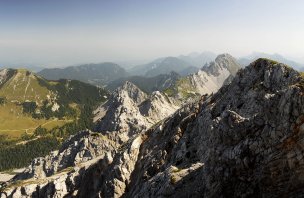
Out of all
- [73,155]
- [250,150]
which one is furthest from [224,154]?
[73,155]

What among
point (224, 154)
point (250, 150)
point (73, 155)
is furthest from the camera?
point (73, 155)

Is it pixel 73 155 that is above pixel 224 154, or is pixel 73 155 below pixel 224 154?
below

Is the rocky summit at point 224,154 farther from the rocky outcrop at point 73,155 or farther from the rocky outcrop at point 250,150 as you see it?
the rocky outcrop at point 73,155

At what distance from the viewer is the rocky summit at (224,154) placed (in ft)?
106

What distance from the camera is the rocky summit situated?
3219 cm

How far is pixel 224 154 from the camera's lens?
3872cm

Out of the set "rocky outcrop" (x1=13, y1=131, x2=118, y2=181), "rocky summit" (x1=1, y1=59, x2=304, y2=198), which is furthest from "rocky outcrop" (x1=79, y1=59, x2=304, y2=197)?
"rocky outcrop" (x1=13, y1=131, x2=118, y2=181)

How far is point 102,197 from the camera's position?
8219cm

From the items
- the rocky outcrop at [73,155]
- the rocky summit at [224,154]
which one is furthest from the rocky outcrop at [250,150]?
the rocky outcrop at [73,155]

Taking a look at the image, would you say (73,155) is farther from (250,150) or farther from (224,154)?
(250,150)

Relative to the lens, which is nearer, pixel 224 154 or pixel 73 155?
pixel 224 154

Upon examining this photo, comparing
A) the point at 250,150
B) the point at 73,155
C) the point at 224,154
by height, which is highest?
the point at 250,150

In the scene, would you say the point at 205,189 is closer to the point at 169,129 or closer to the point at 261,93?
the point at 261,93

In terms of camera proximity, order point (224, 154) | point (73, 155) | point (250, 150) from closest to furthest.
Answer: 1. point (250, 150)
2. point (224, 154)
3. point (73, 155)
